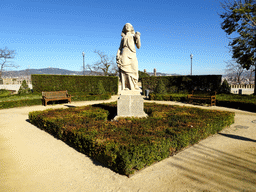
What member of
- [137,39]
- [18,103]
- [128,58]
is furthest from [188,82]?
[18,103]

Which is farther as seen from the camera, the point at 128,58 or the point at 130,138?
the point at 128,58

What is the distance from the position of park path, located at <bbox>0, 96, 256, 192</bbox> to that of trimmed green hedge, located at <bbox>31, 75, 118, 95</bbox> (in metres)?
13.7

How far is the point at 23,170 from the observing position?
4.01 metres

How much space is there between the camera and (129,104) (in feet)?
24.0

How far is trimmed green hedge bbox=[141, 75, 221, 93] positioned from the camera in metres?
17.8

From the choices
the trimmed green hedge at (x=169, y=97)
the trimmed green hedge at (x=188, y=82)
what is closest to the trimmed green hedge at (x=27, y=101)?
the trimmed green hedge at (x=169, y=97)

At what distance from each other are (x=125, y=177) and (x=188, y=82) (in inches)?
692

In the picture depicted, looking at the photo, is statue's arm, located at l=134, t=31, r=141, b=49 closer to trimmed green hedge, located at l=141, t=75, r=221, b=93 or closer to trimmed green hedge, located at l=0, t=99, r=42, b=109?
trimmed green hedge, located at l=0, t=99, r=42, b=109

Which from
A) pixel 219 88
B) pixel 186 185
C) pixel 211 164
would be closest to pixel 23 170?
pixel 186 185

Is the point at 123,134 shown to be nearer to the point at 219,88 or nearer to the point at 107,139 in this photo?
the point at 107,139

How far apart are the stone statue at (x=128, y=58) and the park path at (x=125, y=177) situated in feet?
12.3

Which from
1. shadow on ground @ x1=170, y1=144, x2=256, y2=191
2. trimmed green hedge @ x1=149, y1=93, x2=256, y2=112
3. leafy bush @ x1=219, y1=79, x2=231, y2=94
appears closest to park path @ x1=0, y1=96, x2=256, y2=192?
shadow on ground @ x1=170, y1=144, x2=256, y2=191

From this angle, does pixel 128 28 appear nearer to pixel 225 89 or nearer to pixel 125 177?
pixel 125 177

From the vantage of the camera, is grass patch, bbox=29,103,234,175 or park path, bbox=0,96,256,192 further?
grass patch, bbox=29,103,234,175
